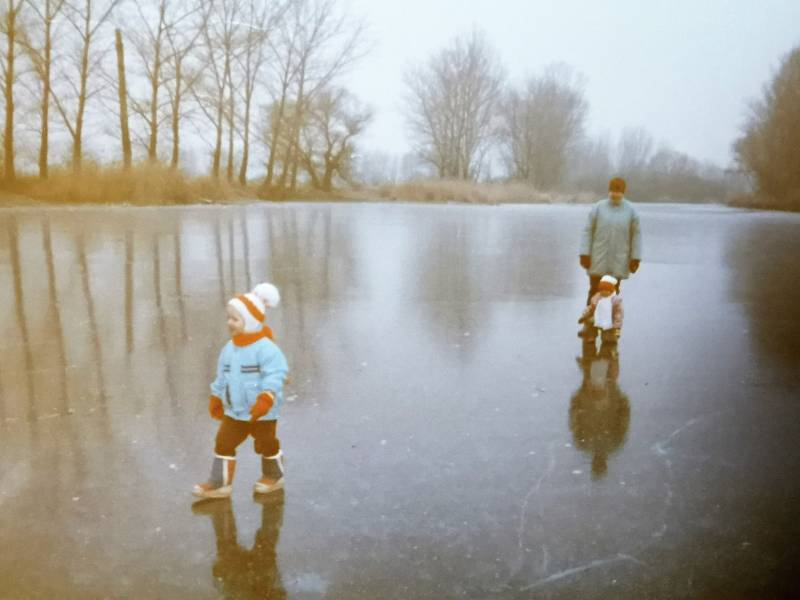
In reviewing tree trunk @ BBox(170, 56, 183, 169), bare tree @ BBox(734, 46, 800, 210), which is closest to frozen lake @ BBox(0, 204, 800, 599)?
tree trunk @ BBox(170, 56, 183, 169)

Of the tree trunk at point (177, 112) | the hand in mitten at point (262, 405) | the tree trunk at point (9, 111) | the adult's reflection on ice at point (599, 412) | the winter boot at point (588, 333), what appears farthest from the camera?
the tree trunk at point (177, 112)

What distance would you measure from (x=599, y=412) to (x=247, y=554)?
2.57 m

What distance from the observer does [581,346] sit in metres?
6.38

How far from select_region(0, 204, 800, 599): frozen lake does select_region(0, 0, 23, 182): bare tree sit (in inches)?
1031

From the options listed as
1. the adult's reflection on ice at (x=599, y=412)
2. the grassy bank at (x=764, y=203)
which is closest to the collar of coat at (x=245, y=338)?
the adult's reflection on ice at (x=599, y=412)

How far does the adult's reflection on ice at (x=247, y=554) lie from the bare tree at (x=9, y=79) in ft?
107

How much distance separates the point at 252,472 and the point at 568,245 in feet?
47.4

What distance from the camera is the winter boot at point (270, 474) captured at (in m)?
3.36

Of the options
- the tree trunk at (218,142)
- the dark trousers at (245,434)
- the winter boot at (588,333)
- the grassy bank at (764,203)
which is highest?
the tree trunk at (218,142)

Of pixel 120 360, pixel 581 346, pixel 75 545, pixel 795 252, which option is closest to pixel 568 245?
pixel 795 252

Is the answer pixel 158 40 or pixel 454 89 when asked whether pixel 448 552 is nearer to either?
pixel 158 40

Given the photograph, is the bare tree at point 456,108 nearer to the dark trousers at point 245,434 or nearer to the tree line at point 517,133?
the tree line at point 517,133

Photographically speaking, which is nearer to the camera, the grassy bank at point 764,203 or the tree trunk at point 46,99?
the tree trunk at point 46,99

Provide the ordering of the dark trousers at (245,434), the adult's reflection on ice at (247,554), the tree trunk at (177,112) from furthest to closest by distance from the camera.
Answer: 1. the tree trunk at (177,112)
2. the dark trousers at (245,434)
3. the adult's reflection on ice at (247,554)
